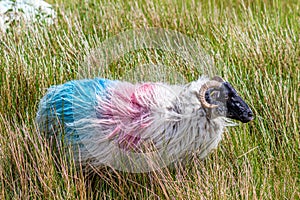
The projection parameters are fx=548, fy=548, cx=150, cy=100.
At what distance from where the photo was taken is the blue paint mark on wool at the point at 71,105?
2.35m

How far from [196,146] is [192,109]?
0.16 metres

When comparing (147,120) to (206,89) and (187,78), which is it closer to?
(206,89)

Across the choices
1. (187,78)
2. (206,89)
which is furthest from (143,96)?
(187,78)

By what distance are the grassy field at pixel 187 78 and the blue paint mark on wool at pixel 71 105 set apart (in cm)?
11

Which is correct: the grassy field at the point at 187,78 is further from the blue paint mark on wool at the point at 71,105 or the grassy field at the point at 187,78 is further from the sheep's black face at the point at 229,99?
the sheep's black face at the point at 229,99

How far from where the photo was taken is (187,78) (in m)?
3.20

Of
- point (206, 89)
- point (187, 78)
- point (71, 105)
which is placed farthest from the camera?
point (187, 78)

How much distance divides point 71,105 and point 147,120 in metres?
0.40

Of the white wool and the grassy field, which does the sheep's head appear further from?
the grassy field

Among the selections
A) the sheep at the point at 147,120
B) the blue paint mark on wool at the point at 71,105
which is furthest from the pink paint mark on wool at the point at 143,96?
the blue paint mark on wool at the point at 71,105

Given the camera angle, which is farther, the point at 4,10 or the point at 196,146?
the point at 4,10

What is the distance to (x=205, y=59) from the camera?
10.9 feet

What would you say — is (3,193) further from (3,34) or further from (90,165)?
(3,34)

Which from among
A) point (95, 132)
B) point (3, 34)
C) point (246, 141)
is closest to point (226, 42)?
point (246, 141)
